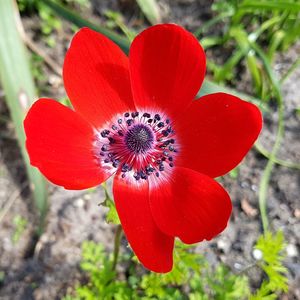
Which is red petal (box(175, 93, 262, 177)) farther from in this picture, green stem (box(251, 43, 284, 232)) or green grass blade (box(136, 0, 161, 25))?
green grass blade (box(136, 0, 161, 25))

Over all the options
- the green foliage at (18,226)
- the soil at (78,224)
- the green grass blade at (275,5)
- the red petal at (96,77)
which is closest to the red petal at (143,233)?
the red petal at (96,77)

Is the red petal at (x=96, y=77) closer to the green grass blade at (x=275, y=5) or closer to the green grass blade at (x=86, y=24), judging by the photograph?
the green grass blade at (x=86, y=24)

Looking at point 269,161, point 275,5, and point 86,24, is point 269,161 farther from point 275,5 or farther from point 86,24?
point 86,24

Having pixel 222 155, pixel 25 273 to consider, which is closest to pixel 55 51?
pixel 25 273

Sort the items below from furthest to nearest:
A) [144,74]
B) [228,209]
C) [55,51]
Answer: [55,51], [144,74], [228,209]

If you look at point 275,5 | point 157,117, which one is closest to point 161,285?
point 157,117

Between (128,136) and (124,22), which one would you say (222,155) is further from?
(124,22)

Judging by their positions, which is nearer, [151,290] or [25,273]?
[151,290]
